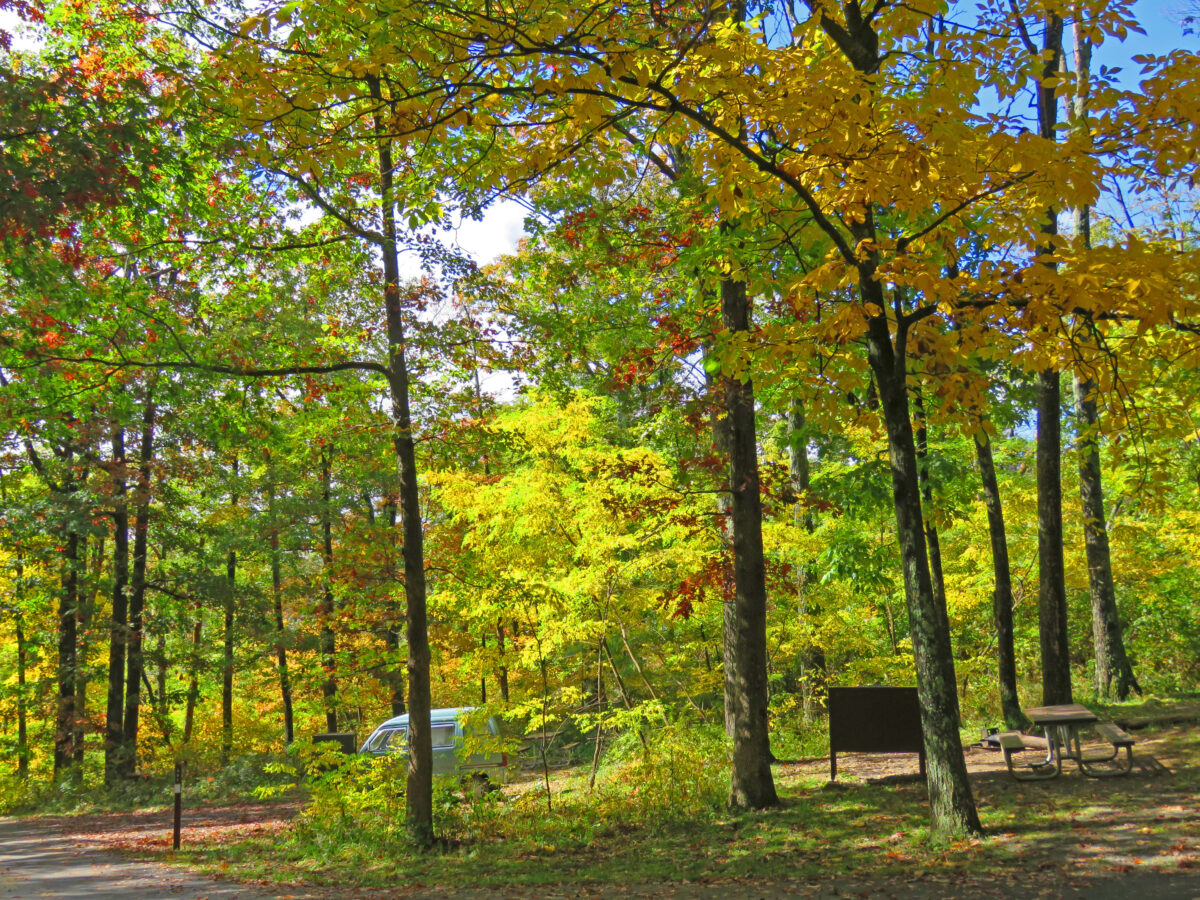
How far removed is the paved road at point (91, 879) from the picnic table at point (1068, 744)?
287 inches

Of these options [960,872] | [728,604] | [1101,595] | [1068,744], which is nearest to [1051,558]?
[1101,595]

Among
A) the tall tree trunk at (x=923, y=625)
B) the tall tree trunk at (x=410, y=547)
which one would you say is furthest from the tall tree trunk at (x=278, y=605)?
the tall tree trunk at (x=923, y=625)

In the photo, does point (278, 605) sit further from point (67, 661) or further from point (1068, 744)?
point (1068, 744)

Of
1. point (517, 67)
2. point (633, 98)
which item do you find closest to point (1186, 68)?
point (633, 98)

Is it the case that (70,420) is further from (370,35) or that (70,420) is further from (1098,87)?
(1098,87)

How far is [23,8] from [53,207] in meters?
3.22

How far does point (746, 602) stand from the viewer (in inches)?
332

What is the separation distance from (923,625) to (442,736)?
1106 centimetres

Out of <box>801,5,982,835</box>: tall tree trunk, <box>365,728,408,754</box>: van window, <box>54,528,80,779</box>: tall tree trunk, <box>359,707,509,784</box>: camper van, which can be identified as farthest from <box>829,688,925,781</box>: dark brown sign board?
<box>54,528,80,779</box>: tall tree trunk

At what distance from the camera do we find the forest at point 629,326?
5.05 m

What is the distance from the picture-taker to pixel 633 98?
5.06 metres

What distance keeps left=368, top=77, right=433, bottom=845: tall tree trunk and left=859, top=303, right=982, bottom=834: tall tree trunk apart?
566cm

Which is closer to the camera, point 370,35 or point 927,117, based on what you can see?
point 370,35

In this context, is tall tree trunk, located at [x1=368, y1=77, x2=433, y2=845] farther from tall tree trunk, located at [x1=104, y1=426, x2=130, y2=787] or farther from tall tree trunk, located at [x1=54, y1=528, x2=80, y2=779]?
tall tree trunk, located at [x1=54, y1=528, x2=80, y2=779]
